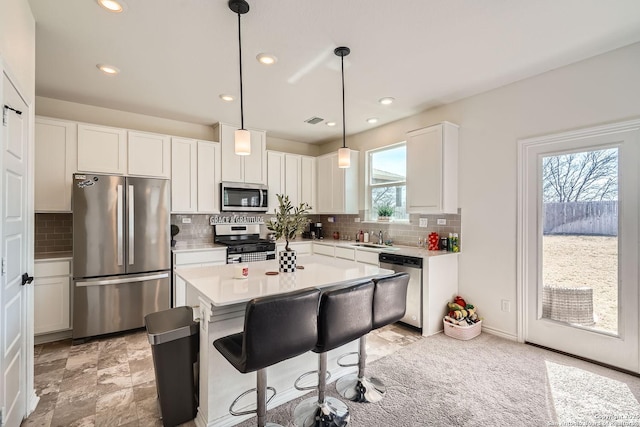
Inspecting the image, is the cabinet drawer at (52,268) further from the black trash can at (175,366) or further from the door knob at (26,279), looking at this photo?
the black trash can at (175,366)

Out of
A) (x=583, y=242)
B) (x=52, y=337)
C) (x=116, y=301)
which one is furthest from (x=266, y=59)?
(x=52, y=337)

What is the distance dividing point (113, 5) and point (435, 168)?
10.7ft

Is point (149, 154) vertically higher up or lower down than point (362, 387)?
higher up

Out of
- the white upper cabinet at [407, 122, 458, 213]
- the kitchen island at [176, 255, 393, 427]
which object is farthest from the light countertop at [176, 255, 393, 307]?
the white upper cabinet at [407, 122, 458, 213]

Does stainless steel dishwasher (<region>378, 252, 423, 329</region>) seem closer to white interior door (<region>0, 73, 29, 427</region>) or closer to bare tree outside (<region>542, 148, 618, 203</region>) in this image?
bare tree outside (<region>542, 148, 618, 203</region>)

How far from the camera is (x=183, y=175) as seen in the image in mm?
4141

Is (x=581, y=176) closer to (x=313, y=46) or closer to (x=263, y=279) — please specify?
(x=313, y=46)

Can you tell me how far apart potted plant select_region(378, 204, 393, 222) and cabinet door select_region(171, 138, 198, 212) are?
108 inches

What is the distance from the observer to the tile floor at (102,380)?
1.99 m

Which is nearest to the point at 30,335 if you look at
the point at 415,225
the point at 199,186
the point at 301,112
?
the point at 199,186

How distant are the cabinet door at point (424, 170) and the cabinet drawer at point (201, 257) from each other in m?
2.60

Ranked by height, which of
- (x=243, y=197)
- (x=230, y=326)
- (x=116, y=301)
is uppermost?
(x=243, y=197)

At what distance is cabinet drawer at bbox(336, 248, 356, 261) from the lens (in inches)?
168

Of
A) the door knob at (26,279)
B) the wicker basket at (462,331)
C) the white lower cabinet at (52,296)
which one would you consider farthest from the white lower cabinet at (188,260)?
the wicker basket at (462,331)
